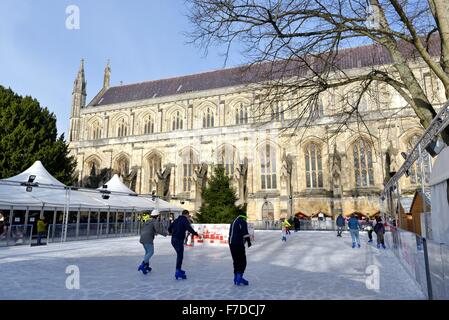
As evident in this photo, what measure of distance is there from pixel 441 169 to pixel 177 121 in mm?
30217

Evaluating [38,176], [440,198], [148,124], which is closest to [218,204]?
[38,176]

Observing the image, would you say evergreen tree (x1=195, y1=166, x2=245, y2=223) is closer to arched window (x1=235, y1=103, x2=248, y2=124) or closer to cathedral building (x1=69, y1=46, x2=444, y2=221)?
cathedral building (x1=69, y1=46, x2=444, y2=221)

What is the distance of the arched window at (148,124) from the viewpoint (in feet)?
116

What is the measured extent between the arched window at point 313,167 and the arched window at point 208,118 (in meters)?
10.5

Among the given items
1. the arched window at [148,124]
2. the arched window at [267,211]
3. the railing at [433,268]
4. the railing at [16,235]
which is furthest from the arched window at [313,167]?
the railing at [433,268]

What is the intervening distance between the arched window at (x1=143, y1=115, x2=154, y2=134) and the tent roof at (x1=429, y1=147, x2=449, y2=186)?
3148 cm

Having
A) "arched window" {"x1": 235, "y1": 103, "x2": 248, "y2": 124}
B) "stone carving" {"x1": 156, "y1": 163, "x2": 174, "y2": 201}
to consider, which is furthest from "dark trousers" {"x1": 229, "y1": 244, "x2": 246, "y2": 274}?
"arched window" {"x1": 235, "y1": 103, "x2": 248, "y2": 124}

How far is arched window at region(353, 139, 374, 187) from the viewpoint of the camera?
83.2 feet

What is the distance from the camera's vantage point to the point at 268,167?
2859 cm

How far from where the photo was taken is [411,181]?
22078 mm

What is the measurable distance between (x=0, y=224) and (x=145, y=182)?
66.1 feet

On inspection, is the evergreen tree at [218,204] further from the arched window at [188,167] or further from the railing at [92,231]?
the arched window at [188,167]
